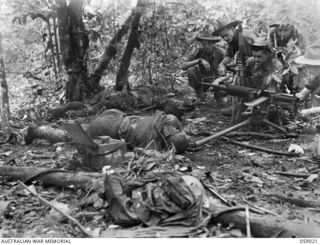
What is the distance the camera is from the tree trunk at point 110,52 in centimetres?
712

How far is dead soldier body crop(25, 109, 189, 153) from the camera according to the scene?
14.4ft

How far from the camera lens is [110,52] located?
734 centimetres

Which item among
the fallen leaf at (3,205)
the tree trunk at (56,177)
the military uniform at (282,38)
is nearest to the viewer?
the fallen leaf at (3,205)

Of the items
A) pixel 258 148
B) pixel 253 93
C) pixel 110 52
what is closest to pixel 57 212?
pixel 258 148

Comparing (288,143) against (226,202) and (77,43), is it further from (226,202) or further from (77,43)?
(77,43)

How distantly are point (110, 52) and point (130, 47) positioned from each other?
1.22ft

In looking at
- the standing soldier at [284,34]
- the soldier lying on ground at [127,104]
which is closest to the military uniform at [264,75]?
the standing soldier at [284,34]

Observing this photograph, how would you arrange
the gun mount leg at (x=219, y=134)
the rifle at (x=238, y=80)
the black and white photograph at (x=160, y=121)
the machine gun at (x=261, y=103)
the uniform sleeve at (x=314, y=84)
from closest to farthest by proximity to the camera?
the black and white photograph at (x=160, y=121) < the uniform sleeve at (x=314, y=84) < the gun mount leg at (x=219, y=134) < the machine gun at (x=261, y=103) < the rifle at (x=238, y=80)

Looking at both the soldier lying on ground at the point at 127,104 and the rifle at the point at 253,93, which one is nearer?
the rifle at the point at 253,93

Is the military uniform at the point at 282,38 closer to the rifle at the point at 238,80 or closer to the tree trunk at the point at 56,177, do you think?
the rifle at the point at 238,80

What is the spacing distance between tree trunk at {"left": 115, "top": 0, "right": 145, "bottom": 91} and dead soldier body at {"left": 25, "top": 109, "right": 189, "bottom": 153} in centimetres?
230

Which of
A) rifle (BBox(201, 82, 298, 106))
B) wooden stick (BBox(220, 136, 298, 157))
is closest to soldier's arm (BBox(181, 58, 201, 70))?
rifle (BBox(201, 82, 298, 106))

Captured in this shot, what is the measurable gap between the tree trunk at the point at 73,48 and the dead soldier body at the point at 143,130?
7.32ft

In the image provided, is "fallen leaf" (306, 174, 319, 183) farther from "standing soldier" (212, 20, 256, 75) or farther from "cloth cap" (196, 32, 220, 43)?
"cloth cap" (196, 32, 220, 43)
